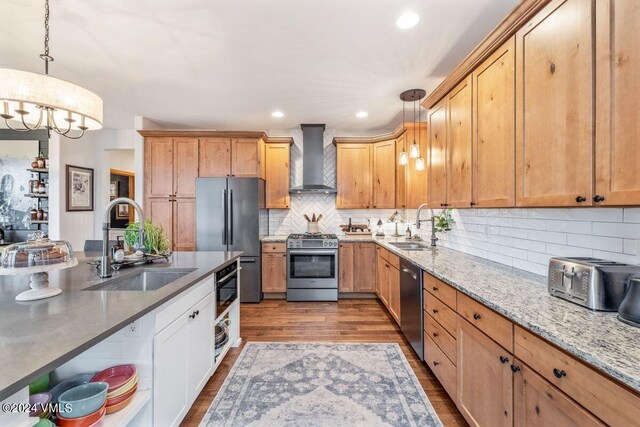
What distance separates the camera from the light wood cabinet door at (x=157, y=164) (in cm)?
416

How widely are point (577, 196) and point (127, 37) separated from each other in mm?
3171

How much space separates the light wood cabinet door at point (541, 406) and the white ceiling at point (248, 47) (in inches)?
86.9

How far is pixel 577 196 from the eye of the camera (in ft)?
→ 3.93

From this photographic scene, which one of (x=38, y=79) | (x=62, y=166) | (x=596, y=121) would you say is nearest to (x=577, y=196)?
(x=596, y=121)

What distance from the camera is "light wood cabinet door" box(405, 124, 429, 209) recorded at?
12.1ft

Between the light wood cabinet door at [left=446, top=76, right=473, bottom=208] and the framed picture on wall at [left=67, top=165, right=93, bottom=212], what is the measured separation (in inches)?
216

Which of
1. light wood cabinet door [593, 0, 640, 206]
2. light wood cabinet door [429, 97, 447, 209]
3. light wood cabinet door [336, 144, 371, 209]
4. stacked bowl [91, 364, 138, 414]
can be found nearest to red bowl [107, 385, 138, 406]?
stacked bowl [91, 364, 138, 414]

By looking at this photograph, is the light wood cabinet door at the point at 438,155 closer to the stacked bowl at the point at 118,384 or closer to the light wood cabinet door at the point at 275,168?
the light wood cabinet door at the point at 275,168

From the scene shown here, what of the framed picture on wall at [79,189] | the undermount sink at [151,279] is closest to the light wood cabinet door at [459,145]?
the undermount sink at [151,279]

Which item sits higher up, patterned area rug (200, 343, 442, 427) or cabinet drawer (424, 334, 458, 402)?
cabinet drawer (424, 334, 458, 402)

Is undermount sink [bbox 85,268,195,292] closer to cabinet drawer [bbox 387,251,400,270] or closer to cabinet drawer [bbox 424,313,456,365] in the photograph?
cabinet drawer [bbox 424,313,456,365]

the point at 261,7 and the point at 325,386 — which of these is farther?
the point at 325,386

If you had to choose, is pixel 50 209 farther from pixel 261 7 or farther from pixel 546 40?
pixel 546 40

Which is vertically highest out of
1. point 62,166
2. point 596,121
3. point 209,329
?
point 62,166
